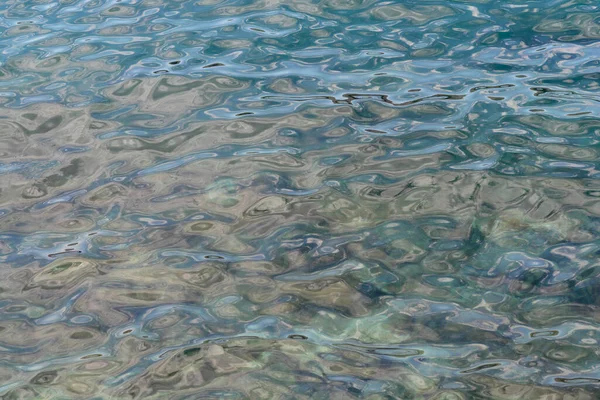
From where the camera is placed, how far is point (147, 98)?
14.8 feet

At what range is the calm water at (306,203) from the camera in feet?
8.62

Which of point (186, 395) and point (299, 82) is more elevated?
point (299, 82)

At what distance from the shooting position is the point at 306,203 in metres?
3.49

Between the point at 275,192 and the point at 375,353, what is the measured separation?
3.86ft

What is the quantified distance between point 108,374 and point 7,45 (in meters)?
3.43

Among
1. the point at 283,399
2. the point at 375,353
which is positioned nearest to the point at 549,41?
the point at 375,353

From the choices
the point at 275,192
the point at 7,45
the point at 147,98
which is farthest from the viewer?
the point at 7,45

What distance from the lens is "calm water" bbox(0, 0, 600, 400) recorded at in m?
2.63

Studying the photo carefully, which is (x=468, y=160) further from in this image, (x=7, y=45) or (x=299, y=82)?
(x=7, y=45)

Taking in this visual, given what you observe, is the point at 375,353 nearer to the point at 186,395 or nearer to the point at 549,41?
the point at 186,395

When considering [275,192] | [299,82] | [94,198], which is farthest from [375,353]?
[299,82]

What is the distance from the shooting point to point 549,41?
15.5ft

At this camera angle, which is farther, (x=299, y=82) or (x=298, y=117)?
(x=299, y=82)

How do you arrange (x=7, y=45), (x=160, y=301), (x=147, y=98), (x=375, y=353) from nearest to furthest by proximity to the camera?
1. (x=375, y=353)
2. (x=160, y=301)
3. (x=147, y=98)
4. (x=7, y=45)
